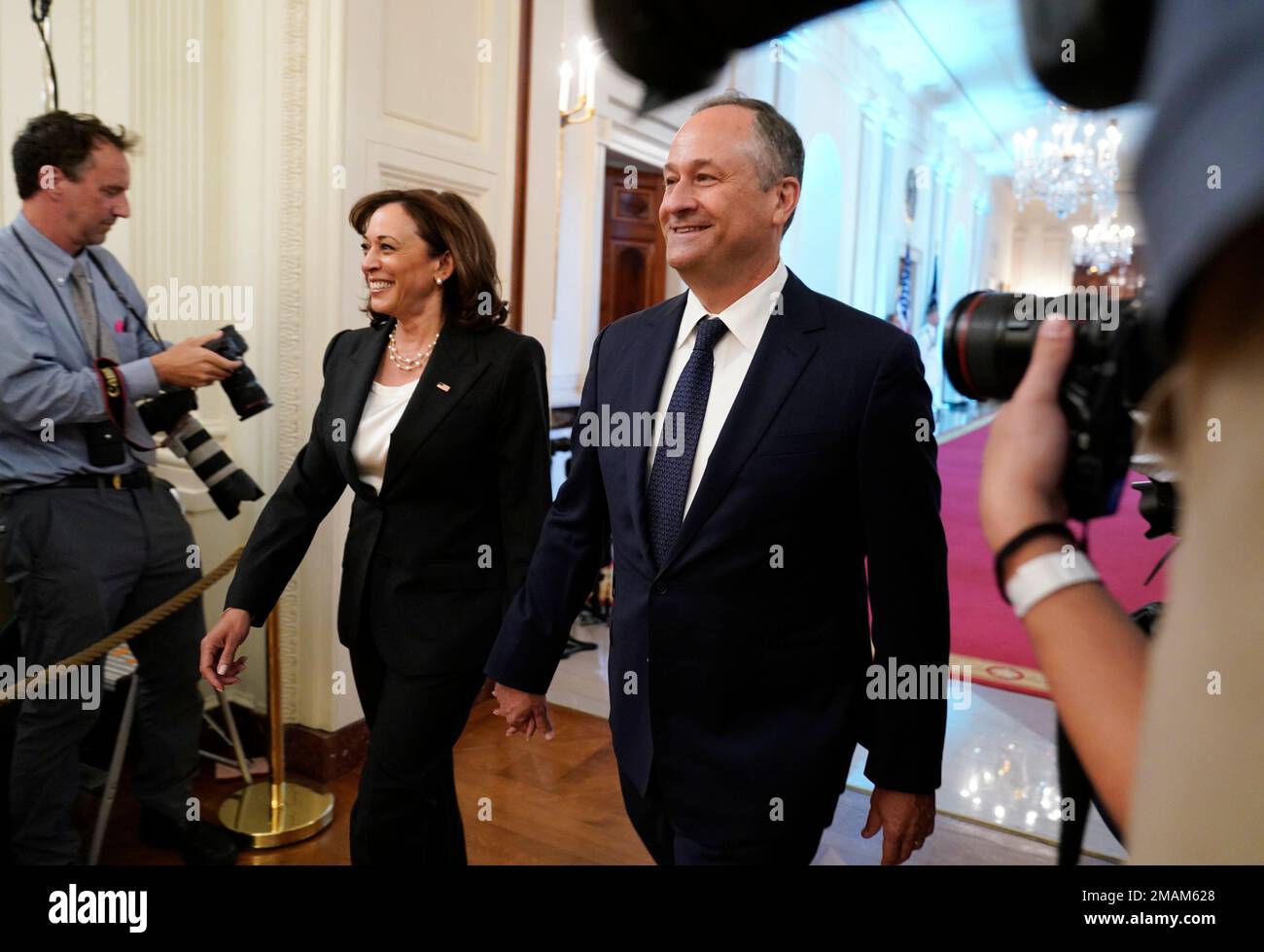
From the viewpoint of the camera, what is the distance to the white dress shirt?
6.34 feet

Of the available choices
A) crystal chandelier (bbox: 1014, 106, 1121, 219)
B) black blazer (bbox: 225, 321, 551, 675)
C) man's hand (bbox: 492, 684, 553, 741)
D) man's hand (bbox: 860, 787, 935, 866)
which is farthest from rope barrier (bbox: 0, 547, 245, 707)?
crystal chandelier (bbox: 1014, 106, 1121, 219)

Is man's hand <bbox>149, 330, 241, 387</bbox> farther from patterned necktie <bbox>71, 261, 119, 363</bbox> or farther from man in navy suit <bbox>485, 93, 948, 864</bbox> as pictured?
man in navy suit <bbox>485, 93, 948, 864</bbox>

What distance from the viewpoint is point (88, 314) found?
309 centimetres

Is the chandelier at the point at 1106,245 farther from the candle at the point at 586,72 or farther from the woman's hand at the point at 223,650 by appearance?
the woman's hand at the point at 223,650

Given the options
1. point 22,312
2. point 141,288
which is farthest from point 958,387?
point 141,288

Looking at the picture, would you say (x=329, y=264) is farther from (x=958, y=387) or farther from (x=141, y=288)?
(x=958, y=387)

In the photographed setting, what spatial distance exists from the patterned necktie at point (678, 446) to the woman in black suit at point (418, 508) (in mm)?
646

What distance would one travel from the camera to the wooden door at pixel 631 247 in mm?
7676

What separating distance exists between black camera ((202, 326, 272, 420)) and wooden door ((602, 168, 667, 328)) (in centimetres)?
472

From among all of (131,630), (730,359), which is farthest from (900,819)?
(131,630)

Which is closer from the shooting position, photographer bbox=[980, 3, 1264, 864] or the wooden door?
photographer bbox=[980, 3, 1264, 864]

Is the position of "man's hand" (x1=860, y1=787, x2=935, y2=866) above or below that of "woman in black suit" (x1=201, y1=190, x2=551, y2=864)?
below

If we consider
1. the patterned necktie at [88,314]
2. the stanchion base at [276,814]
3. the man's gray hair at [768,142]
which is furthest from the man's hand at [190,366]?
the man's gray hair at [768,142]
